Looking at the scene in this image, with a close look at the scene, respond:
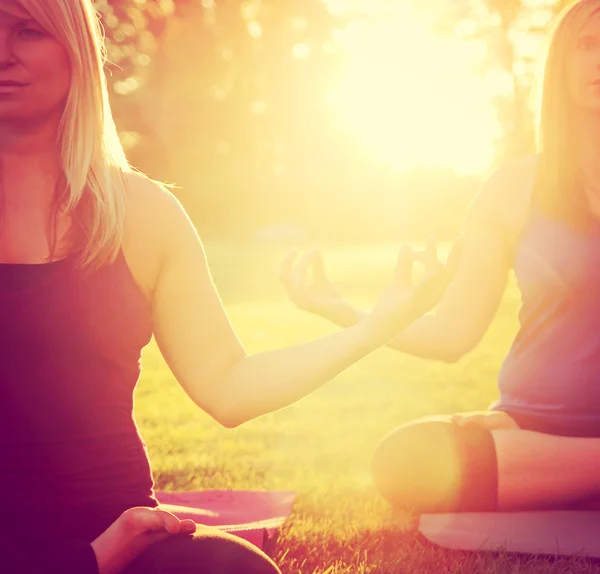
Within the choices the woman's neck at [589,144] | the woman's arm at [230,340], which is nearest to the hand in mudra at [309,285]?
the woman's arm at [230,340]

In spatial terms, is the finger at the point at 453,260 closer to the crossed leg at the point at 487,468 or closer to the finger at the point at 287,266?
the finger at the point at 287,266

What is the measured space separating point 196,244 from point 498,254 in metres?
1.68

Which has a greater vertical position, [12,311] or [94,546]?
[12,311]

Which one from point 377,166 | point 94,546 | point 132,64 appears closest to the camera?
point 94,546

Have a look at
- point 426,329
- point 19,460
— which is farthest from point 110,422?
point 426,329

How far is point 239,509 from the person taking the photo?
3.61 meters

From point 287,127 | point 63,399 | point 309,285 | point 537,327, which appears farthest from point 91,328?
point 287,127

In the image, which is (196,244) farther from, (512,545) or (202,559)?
(512,545)

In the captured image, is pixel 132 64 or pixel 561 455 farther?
pixel 132 64

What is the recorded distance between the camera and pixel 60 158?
6.93 feet

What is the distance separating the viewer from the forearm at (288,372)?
6.77 feet

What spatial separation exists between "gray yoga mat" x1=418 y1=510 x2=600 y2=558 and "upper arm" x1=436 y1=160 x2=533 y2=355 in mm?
674

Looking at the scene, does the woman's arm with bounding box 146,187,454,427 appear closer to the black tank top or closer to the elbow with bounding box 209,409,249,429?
the elbow with bounding box 209,409,249,429

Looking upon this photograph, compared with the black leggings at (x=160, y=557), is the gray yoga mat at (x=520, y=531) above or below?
below
